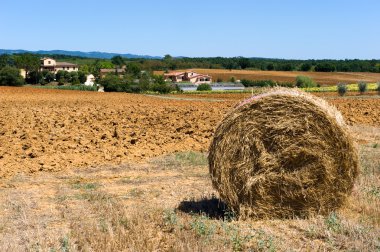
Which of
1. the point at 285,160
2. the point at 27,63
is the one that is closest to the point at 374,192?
the point at 285,160

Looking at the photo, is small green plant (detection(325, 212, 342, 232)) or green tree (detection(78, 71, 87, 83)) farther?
green tree (detection(78, 71, 87, 83))

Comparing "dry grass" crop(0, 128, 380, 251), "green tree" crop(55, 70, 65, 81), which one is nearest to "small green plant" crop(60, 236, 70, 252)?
"dry grass" crop(0, 128, 380, 251)

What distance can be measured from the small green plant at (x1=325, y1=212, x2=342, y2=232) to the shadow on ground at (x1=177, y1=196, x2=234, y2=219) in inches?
50.3

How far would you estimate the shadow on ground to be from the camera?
23.0 feet

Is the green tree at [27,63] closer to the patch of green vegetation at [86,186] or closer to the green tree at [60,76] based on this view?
the green tree at [60,76]

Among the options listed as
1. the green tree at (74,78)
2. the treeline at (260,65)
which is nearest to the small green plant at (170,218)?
the green tree at (74,78)

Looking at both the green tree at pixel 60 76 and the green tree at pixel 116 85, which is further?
the green tree at pixel 60 76

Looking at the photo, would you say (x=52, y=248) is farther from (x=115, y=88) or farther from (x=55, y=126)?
(x=115, y=88)

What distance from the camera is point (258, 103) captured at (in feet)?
22.7

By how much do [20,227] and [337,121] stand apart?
4489mm

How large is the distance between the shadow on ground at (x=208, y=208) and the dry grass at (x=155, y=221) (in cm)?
1

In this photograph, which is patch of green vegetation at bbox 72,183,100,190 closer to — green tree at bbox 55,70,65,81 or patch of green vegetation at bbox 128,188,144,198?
patch of green vegetation at bbox 128,188,144,198

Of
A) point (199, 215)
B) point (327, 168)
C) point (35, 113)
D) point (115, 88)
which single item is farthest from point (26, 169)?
point (115, 88)

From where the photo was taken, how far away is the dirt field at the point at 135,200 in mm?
5816
